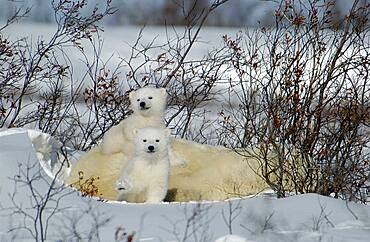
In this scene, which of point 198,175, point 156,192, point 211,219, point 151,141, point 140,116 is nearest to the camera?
point 211,219

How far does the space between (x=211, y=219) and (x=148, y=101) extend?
8.03 ft

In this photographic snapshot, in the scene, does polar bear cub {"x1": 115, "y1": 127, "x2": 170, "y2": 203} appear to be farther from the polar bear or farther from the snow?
the snow

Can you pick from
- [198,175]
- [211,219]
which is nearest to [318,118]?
[198,175]

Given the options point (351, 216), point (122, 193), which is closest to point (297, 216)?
point (351, 216)

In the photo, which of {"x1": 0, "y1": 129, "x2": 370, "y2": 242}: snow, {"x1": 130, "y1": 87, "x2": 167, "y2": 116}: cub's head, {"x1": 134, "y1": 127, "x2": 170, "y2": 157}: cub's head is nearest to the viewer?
{"x1": 0, "y1": 129, "x2": 370, "y2": 242}: snow

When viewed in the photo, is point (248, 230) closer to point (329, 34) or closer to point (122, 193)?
point (122, 193)

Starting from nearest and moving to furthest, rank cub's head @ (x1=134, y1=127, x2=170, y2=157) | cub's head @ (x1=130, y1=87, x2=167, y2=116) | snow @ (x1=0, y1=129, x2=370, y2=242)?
snow @ (x1=0, y1=129, x2=370, y2=242)
cub's head @ (x1=134, y1=127, x2=170, y2=157)
cub's head @ (x1=130, y1=87, x2=167, y2=116)

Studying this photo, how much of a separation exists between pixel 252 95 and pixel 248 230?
14.6ft

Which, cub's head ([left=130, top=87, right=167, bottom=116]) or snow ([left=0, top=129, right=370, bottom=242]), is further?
cub's head ([left=130, top=87, right=167, bottom=116])

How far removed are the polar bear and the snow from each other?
62.0 inches

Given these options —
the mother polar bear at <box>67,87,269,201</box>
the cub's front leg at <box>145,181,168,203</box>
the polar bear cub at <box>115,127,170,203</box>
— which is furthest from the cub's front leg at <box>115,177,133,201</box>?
→ the mother polar bear at <box>67,87,269,201</box>

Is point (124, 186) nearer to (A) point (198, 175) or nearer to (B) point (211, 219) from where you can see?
(A) point (198, 175)

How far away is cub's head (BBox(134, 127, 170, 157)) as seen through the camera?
21.2 ft

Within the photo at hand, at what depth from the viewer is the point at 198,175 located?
7.28 m
